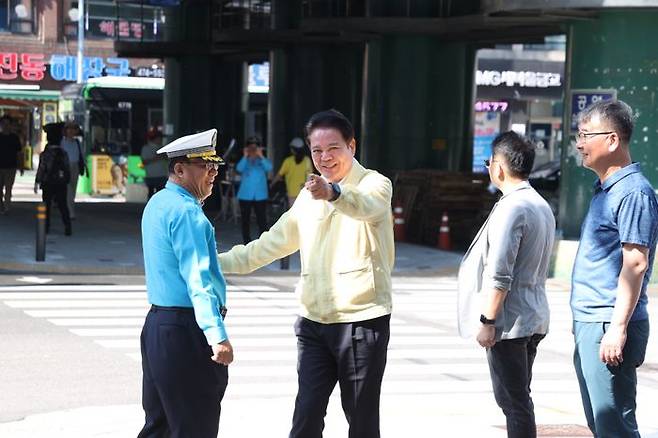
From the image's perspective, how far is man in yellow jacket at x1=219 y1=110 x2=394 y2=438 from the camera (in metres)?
6.16

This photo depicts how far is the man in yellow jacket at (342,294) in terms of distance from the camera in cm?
616

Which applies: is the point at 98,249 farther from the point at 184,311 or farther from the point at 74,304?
the point at 184,311

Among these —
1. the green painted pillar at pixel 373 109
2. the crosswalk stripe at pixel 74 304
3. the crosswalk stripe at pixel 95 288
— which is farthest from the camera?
the green painted pillar at pixel 373 109

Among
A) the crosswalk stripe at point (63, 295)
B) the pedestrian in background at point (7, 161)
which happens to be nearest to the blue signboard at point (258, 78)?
the pedestrian in background at point (7, 161)

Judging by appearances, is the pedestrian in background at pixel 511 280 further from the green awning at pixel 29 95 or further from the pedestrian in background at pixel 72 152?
the green awning at pixel 29 95

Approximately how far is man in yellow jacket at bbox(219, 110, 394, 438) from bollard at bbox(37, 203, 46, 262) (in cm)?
1300

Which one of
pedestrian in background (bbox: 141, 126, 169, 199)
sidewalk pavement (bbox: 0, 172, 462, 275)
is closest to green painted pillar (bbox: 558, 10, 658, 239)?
sidewalk pavement (bbox: 0, 172, 462, 275)

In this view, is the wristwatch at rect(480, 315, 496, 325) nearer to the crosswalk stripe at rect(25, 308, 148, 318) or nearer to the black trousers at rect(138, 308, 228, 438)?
the black trousers at rect(138, 308, 228, 438)

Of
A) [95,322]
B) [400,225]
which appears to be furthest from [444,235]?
[95,322]

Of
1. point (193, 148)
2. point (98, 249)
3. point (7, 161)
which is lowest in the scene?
point (98, 249)

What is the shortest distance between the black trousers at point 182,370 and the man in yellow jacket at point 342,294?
25.5 inches

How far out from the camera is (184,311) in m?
5.69

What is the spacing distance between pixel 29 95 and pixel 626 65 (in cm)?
3786

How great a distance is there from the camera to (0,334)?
1243 centimetres
